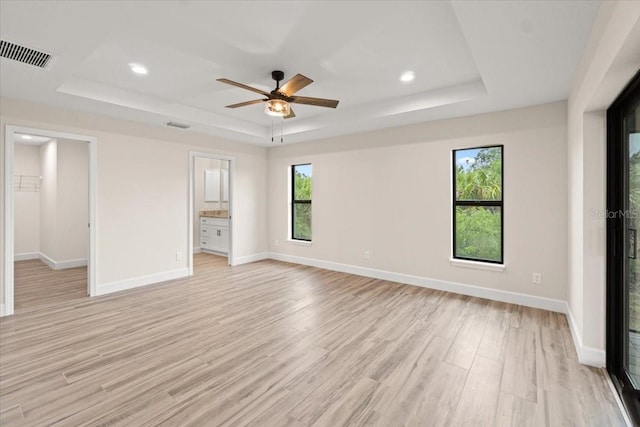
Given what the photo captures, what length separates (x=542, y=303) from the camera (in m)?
3.56

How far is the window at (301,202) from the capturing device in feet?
20.0

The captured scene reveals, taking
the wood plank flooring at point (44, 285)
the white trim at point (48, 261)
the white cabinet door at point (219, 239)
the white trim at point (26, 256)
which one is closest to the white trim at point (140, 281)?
the wood plank flooring at point (44, 285)

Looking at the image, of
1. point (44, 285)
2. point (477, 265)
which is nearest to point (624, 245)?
point (477, 265)

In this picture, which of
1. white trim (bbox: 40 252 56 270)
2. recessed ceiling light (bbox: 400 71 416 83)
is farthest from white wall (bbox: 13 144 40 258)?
recessed ceiling light (bbox: 400 71 416 83)

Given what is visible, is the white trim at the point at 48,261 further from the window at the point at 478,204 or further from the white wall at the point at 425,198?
the window at the point at 478,204

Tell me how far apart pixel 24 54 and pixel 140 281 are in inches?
125

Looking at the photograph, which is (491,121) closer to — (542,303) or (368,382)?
(542,303)

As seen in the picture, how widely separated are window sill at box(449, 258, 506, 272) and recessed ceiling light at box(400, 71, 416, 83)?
8.15 ft

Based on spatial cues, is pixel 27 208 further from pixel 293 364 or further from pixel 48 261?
pixel 293 364

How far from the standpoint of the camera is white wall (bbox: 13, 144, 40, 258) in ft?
20.5

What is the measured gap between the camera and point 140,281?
4562mm

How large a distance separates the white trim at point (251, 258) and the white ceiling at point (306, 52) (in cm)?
283

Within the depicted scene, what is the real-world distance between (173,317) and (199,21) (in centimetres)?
292

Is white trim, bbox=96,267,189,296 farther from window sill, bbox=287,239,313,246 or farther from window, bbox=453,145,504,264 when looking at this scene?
window, bbox=453,145,504,264
